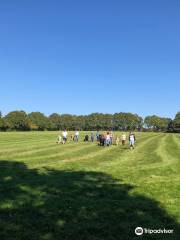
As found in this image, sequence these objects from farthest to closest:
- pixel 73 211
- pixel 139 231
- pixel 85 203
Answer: pixel 85 203
pixel 73 211
pixel 139 231

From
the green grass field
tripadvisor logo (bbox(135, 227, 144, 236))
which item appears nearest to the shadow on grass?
the green grass field

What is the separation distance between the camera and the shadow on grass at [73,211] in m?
10.5

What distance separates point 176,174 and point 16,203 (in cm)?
1111

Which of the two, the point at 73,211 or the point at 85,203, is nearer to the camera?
the point at 73,211

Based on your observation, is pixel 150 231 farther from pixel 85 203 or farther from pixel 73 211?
pixel 85 203

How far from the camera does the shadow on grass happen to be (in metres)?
10.5

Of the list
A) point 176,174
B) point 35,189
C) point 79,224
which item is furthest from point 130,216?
point 176,174

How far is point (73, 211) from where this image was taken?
41.1 ft

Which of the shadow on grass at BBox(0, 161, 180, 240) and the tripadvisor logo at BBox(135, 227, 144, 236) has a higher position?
the shadow on grass at BBox(0, 161, 180, 240)

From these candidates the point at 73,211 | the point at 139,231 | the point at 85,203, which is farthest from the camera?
the point at 85,203

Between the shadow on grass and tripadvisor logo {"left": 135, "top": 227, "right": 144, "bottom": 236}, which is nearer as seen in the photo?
the shadow on grass

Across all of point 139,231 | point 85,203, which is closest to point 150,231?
point 139,231

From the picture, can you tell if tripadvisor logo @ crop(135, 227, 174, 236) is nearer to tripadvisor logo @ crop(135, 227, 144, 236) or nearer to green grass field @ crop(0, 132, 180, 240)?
tripadvisor logo @ crop(135, 227, 144, 236)

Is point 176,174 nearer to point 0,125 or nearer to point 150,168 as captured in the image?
point 150,168
